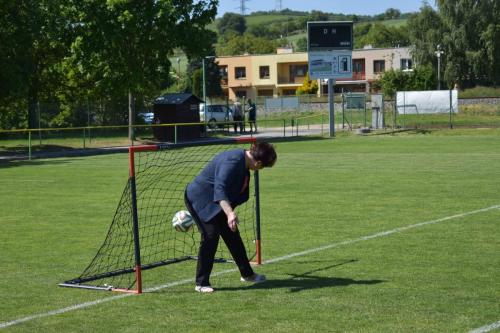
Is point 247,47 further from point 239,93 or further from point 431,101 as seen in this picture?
point 431,101

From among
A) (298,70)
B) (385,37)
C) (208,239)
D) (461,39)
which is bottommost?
(208,239)

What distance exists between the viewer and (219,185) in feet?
26.9

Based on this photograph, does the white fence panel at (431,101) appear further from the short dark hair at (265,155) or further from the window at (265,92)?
the window at (265,92)

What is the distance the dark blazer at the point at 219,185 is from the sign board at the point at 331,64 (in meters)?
38.7

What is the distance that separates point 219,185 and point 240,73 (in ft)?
353

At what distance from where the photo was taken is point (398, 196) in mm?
16625

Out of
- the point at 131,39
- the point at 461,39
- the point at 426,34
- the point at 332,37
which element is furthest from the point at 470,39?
the point at 131,39

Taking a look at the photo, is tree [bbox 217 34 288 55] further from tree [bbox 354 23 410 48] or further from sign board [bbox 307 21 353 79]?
sign board [bbox 307 21 353 79]

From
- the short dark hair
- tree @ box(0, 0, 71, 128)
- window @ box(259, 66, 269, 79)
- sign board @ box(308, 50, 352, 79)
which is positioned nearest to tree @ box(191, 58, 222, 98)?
window @ box(259, 66, 269, 79)

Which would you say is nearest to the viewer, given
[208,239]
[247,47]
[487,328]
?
[487,328]

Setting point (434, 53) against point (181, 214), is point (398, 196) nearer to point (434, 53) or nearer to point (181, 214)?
point (181, 214)

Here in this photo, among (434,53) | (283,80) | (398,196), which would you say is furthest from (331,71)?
(283,80)

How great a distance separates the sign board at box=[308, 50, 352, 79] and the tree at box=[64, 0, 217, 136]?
6521 millimetres

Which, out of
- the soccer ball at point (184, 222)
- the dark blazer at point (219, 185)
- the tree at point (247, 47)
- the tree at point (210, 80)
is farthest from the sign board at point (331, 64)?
the tree at point (247, 47)
